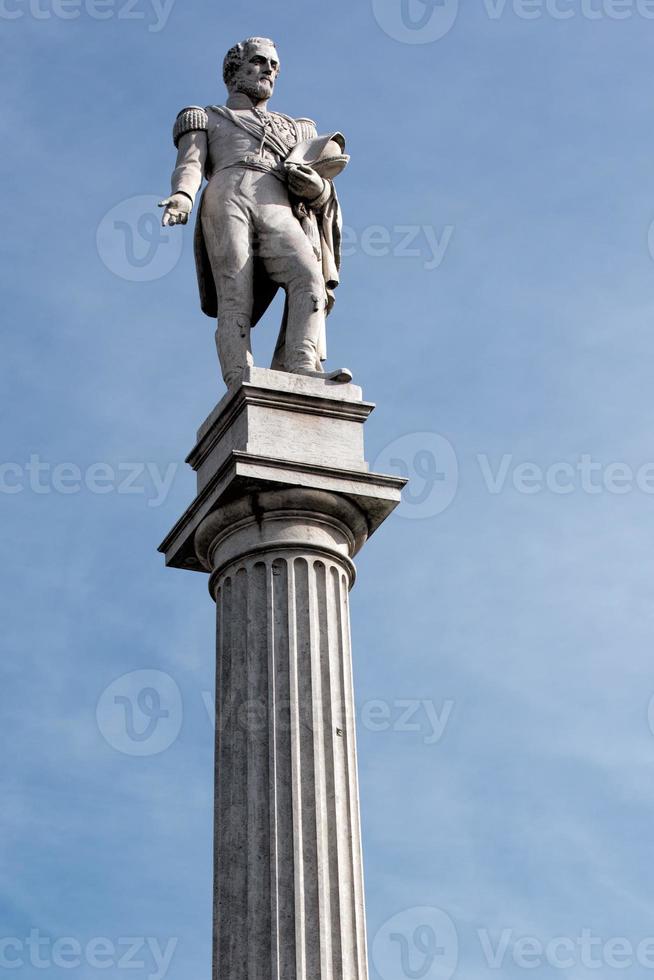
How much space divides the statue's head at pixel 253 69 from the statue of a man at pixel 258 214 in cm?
1

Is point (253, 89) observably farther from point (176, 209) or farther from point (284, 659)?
point (284, 659)

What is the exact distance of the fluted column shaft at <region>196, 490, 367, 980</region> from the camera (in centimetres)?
1359

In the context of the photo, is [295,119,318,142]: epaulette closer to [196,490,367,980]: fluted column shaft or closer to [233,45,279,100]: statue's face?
[233,45,279,100]: statue's face

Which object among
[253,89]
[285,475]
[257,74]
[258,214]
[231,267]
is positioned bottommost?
[285,475]

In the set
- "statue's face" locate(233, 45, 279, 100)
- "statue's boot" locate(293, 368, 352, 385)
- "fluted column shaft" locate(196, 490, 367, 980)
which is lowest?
"fluted column shaft" locate(196, 490, 367, 980)

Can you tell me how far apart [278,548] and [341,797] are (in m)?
2.50

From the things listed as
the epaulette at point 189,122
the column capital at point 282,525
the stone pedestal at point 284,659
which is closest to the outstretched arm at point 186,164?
the epaulette at point 189,122

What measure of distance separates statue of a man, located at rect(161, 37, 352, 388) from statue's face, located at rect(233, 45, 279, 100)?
0.04ft

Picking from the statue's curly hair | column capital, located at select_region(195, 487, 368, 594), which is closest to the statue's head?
the statue's curly hair

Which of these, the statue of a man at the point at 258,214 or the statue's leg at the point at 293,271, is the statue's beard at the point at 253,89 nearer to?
the statue of a man at the point at 258,214

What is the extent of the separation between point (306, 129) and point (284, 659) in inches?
279

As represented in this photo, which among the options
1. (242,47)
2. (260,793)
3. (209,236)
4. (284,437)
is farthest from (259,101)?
(260,793)

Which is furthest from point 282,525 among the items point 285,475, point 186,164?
point 186,164

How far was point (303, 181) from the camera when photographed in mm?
17969
